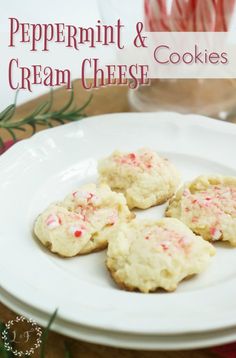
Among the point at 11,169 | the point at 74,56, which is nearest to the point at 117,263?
the point at 11,169

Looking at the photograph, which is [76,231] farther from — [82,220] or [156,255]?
[156,255]

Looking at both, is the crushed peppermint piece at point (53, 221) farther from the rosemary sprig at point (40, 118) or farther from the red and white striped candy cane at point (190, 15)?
the red and white striped candy cane at point (190, 15)

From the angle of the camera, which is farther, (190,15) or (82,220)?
→ (190,15)

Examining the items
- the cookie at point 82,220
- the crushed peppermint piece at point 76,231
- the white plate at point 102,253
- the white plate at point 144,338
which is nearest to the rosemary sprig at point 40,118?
the white plate at point 102,253

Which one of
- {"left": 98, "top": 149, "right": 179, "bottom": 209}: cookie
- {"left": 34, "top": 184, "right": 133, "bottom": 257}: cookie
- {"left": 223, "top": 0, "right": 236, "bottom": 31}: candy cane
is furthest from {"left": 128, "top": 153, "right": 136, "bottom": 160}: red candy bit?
{"left": 223, "top": 0, "right": 236, "bottom": 31}: candy cane

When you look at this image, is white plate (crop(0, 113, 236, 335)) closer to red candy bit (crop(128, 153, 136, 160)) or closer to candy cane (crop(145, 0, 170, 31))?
red candy bit (crop(128, 153, 136, 160))

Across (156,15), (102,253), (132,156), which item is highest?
(156,15)

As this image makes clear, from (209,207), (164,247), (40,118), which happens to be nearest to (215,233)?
(209,207)
